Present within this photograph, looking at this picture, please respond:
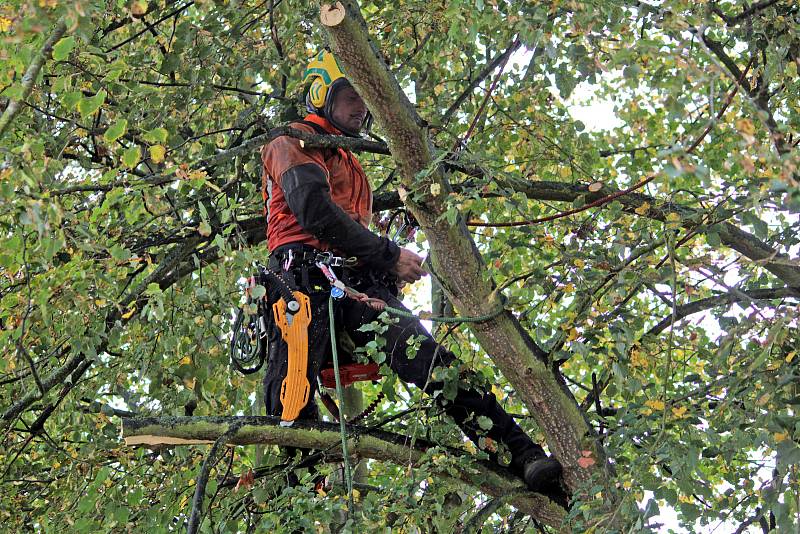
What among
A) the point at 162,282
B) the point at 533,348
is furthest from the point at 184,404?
the point at 533,348

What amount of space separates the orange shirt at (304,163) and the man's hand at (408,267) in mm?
314

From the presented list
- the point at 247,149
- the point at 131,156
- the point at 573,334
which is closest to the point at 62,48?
the point at 131,156

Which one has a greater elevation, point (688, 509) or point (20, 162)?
point (20, 162)

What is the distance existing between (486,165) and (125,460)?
7.09 ft

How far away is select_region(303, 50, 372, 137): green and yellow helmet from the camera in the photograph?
442 centimetres

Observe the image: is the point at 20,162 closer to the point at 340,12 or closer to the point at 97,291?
the point at 340,12

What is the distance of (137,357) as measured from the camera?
469cm

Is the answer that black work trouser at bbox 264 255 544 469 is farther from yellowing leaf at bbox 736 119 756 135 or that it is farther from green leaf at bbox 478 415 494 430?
yellowing leaf at bbox 736 119 756 135

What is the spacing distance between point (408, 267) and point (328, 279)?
366 millimetres

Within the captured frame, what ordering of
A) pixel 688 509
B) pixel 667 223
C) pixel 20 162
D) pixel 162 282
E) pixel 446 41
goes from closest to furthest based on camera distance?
1. pixel 20 162
2. pixel 688 509
3. pixel 667 223
4. pixel 162 282
5. pixel 446 41

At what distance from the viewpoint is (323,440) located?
3844mm

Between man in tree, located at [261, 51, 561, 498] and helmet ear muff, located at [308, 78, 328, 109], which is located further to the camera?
helmet ear muff, located at [308, 78, 328, 109]

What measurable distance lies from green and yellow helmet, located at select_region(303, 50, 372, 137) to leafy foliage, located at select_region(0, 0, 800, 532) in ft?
1.10

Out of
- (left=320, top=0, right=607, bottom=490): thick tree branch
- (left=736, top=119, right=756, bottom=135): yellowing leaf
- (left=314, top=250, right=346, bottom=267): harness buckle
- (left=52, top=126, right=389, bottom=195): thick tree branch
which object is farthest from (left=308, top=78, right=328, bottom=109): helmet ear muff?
(left=736, top=119, right=756, bottom=135): yellowing leaf
